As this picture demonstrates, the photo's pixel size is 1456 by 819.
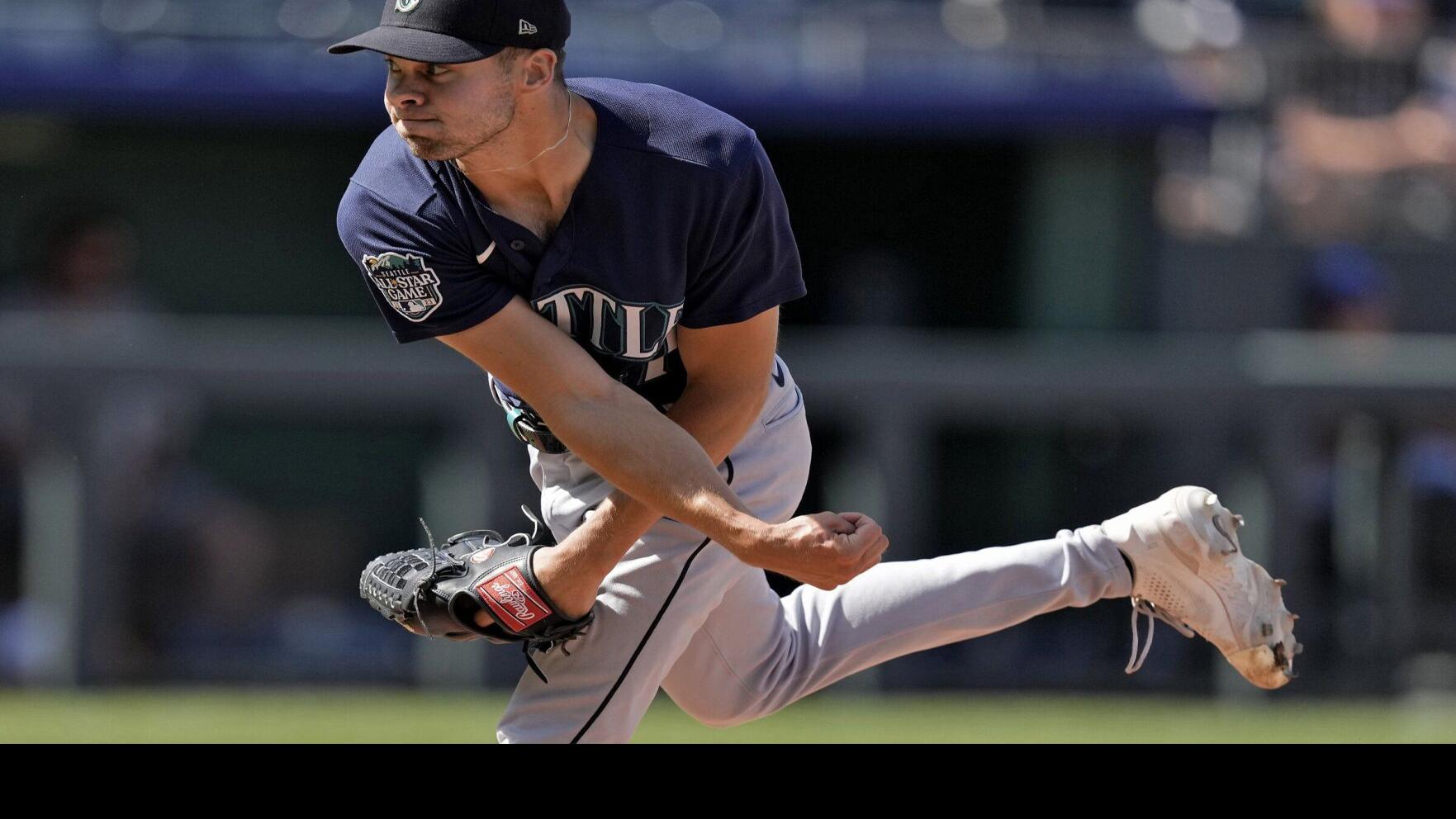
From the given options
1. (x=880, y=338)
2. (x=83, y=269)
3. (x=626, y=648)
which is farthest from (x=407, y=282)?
(x=83, y=269)

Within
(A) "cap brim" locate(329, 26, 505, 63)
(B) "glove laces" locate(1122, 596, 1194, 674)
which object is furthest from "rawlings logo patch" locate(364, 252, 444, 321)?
(B) "glove laces" locate(1122, 596, 1194, 674)

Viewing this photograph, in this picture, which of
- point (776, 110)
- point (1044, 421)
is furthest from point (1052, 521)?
point (776, 110)

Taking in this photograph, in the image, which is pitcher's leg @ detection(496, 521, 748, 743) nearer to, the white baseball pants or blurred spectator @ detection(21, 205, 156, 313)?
the white baseball pants

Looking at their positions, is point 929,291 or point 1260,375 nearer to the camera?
point 1260,375

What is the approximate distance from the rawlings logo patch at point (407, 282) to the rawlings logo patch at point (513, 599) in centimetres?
→ 58

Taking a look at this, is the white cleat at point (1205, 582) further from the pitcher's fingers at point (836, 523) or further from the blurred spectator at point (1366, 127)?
the blurred spectator at point (1366, 127)

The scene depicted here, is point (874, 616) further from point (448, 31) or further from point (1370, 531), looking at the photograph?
point (1370, 531)

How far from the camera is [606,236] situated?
3.56 m

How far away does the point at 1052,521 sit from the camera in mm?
8555

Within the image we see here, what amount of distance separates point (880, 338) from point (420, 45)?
544 cm

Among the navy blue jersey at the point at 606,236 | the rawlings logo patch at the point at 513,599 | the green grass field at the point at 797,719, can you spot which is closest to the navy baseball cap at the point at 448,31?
the navy blue jersey at the point at 606,236

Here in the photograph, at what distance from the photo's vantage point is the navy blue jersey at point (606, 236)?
139 inches
